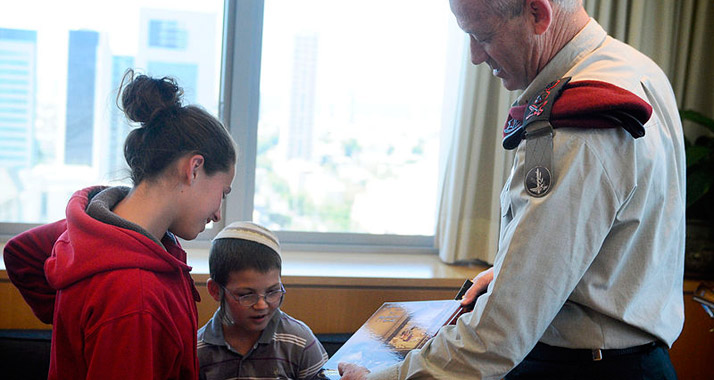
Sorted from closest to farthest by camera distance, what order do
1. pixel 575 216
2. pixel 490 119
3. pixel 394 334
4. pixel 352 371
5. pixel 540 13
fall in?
1. pixel 575 216
2. pixel 540 13
3. pixel 352 371
4. pixel 394 334
5. pixel 490 119

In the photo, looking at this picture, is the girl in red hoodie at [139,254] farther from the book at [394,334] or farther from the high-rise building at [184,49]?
the high-rise building at [184,49]

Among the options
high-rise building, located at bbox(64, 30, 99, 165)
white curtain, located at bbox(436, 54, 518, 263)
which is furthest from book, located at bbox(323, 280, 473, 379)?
high-rise building, located at bbox(64, 30, 99, 165)

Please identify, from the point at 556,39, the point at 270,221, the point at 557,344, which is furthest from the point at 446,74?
the point at 557,344

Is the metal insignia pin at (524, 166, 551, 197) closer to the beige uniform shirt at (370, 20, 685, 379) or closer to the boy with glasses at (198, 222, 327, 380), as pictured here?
the beige uniform shirt at (370, 20, 685, 379)

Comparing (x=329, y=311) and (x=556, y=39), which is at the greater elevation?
(x=556, y=39)

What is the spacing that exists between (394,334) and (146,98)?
29.7 inches

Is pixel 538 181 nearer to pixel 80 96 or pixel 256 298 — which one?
pixel 256 298

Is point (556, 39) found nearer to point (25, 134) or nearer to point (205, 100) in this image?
point (205, 100)

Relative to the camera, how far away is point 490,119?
2811mm

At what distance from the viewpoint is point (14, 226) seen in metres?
2.77

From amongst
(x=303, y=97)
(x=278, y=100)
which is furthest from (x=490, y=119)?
(x=278, y=100)

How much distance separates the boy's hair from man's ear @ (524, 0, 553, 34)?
93 cm

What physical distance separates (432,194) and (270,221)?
0.75 m

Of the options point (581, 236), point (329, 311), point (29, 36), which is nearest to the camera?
point (581, 236)
